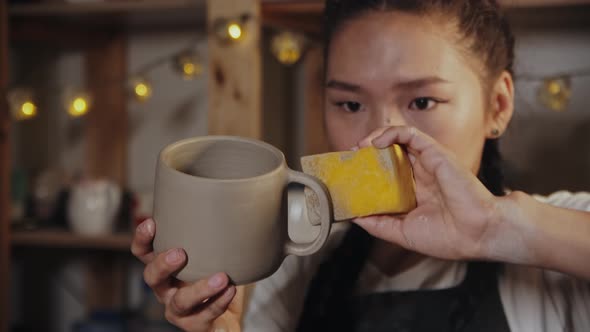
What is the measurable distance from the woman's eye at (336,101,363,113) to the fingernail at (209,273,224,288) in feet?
1.23

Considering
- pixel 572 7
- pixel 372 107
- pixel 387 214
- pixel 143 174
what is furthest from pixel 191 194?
pixel 143 174

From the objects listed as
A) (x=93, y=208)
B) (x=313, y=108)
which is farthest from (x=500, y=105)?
(x=93, y=208)

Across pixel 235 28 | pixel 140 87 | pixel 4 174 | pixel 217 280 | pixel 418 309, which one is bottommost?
pixel 4 174

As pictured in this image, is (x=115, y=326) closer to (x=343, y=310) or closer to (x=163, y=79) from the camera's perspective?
(x=163, y=79)

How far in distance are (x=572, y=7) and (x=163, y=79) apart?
115cm

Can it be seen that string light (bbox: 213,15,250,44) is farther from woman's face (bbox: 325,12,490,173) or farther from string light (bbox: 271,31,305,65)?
woman's face (bbox: 325,12,490,173)

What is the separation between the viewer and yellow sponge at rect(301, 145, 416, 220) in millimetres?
659

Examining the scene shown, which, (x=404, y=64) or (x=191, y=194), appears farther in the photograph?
(x=404, y=64)

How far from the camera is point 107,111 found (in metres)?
1.93

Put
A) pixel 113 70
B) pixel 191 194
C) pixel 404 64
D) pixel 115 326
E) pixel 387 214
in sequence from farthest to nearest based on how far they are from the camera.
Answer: pixel 113 70, pixel 115 326, pixel 404 64, pixel 387 214, pixel 191 194

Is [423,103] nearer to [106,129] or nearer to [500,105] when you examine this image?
[500,105]

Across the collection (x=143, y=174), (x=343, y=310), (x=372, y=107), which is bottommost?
(x=143, y=174)

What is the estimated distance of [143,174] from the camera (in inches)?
77.5

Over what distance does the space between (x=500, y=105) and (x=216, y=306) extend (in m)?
0.54
